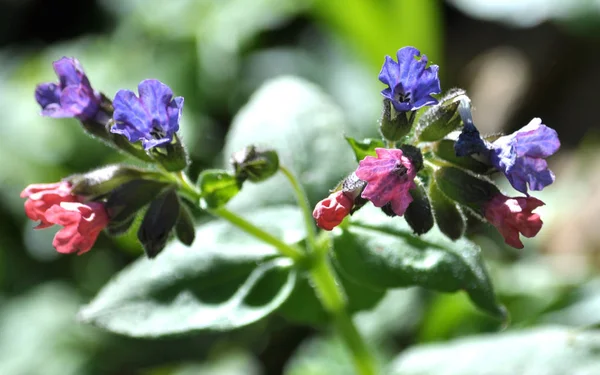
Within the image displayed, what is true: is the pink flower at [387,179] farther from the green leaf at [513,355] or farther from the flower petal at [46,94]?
the green leaf at [513,355]

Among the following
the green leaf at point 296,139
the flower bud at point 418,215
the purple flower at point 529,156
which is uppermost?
the purple flower at point 529,156

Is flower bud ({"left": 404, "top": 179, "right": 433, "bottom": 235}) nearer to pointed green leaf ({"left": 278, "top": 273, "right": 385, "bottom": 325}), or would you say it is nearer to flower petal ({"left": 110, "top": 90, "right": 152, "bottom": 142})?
flower petal ({"left": 110, "top": 90, "right": 152, "bottom": 142})

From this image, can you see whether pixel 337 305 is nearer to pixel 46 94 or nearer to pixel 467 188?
pixel 467 188

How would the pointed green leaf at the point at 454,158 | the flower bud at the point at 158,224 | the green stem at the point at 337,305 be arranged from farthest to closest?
the green stem at the point at 337,305 < the flower bud at the point at 158,224 < the pointed green leaf at the point at 454,158

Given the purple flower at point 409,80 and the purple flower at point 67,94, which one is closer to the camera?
the purple flower at point 409,80

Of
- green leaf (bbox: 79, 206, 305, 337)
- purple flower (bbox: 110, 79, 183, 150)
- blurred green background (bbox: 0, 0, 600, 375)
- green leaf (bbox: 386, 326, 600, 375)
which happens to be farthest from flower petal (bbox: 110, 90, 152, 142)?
green leaf (bbox: 386, 326, 600, 375)

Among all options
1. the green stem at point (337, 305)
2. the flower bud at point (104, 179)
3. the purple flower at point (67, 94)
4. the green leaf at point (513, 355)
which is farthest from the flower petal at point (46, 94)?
the green leaf at point (513, 355)

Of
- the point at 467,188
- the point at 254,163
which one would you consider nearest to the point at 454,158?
the point at 467,188

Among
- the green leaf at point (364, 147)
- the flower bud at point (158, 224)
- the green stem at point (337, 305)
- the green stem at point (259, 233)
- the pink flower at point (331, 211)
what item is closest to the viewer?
the pink flower at point (331, 211)
